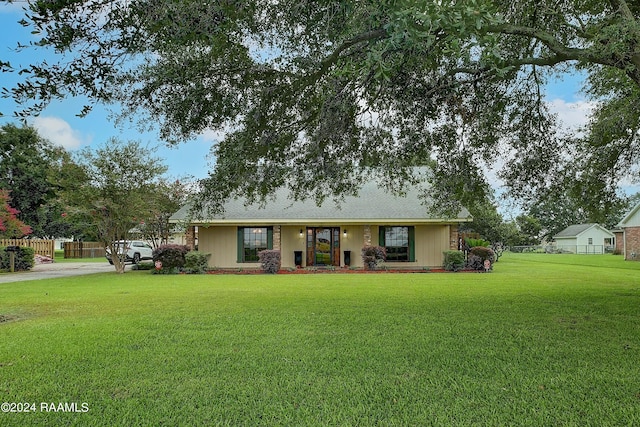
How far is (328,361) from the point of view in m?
4.86

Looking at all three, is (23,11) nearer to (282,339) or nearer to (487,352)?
(282,339)

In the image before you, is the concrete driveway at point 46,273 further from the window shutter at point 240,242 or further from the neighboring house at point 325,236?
the window shutter at point 240,242

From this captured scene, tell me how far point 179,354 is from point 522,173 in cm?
768

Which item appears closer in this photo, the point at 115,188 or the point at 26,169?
the point at 115,188

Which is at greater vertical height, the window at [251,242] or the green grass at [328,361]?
the window at [251,242]

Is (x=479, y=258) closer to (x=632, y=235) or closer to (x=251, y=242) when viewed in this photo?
(x=251, y=242)

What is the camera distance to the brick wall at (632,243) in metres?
28.7

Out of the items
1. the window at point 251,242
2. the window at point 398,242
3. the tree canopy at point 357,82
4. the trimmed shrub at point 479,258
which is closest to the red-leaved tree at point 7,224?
the window at point 251,242

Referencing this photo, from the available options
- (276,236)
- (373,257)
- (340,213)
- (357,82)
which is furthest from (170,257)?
(357,82)

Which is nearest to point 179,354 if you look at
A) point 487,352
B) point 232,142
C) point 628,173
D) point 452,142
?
point 232,142

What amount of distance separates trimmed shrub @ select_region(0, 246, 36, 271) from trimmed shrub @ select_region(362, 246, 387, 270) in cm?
1521

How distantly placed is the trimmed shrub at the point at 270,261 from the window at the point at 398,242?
479 cm

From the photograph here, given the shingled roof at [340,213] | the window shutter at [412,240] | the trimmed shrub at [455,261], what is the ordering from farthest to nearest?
the window shutter at [412,240] < the shingled roof at [340,213] < the trimmed shrub at [455,261]

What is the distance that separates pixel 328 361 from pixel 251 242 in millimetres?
15169
